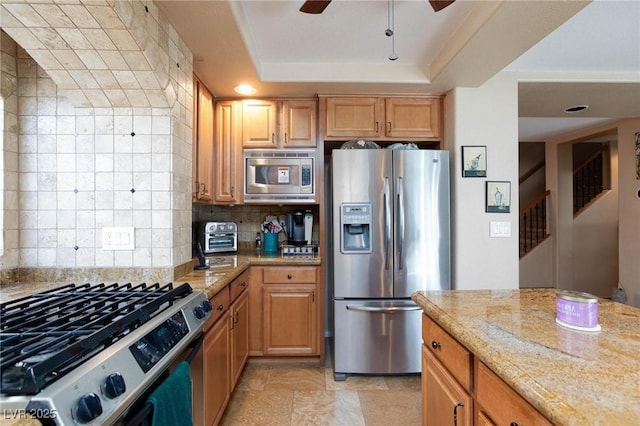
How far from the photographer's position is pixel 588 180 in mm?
6062

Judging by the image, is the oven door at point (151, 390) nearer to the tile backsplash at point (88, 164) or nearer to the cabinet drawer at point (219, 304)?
the cabinet drawer at point (219, 304)

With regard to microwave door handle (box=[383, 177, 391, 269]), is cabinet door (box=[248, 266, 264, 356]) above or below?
below

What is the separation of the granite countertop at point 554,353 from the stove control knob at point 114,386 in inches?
37.3

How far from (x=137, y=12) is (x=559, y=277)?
20.7 ft

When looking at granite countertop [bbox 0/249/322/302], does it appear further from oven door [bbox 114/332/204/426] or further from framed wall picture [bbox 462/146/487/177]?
framed wall picture [bbox 462/146/487/177]

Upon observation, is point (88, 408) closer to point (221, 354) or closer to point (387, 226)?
point (221, 354)

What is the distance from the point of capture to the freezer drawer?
2428 mm

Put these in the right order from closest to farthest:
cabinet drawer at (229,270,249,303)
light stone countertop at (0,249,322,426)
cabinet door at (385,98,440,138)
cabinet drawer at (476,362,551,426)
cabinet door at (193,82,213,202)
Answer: cabinet drawer at (476,362,551,426) → light stone countertop at (0,249,322,426) → cabinet drawer at (229,270,249,303) → cabinet door at (193,82,213,202) → cabinet door at (385,98,440,138)

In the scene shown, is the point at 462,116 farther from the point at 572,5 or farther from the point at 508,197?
the point at 572,5

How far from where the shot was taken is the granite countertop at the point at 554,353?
0.62 m

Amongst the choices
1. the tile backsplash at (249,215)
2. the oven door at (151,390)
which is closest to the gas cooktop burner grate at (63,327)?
the oven door at (151,390)

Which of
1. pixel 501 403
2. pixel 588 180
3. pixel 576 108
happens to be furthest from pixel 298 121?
pixel 588 180

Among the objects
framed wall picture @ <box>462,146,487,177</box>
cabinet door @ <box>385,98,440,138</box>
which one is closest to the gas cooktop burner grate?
cabinet door @ <box>385,98,440,138</box>

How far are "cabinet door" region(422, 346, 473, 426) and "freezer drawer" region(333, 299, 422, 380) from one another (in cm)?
102
